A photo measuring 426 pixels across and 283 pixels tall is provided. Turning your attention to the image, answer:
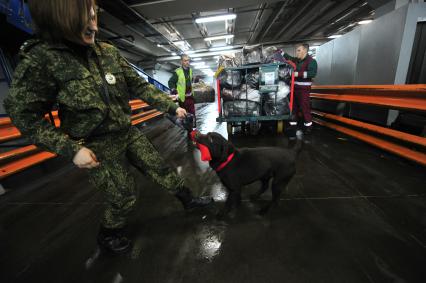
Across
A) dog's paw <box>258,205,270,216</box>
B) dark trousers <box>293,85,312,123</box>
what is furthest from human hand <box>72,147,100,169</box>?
dark trousers <box>293,85,312,123</box>

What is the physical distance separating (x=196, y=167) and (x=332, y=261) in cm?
207

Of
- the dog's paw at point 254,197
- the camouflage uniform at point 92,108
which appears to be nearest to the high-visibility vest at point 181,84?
the camouflage uniform at point 92,108

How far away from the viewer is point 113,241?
4.85 ft

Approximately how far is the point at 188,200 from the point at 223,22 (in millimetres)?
9957

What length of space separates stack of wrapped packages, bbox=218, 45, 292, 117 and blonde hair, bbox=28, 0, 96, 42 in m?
3.10

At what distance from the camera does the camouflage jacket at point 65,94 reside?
37.5 inches

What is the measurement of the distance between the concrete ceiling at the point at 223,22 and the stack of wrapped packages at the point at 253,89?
3.65 m

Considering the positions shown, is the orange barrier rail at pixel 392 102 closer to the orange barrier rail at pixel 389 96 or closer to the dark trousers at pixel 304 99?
the orange barrier rail at pixel 389 96

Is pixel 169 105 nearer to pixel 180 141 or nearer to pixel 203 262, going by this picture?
pixel 203 262

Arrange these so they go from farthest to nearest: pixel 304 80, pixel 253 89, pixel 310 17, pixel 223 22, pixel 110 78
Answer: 1. pixel 223 22
2. pixel 310 17
3. pixel 304 80
4. pixel 253 89
5. pixel 110 78

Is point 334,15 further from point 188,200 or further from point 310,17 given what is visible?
point 188,200

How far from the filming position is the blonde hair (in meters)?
0.91

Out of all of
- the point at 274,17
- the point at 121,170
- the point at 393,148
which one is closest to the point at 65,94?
the point at 121,170

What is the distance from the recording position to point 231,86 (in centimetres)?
394
